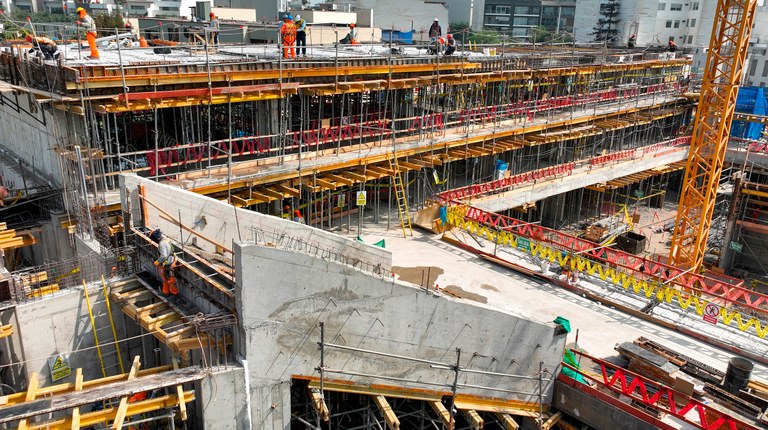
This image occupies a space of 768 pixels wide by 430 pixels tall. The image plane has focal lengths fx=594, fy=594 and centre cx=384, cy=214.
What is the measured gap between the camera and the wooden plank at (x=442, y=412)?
12805 mm

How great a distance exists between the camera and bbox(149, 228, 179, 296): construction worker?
41.4 ft

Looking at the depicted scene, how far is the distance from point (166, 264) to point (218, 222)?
1959 mm

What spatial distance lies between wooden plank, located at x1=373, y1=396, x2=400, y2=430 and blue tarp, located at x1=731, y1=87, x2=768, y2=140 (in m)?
39.3

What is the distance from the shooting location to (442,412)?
42.5 feet

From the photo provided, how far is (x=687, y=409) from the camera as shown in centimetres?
1267

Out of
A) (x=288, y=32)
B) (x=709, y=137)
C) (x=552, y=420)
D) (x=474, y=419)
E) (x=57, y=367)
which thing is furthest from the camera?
(x=709, y=137)

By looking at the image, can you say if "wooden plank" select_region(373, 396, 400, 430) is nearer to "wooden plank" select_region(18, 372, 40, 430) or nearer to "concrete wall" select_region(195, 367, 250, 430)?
"concrete wall" select_region(195, 367, 250, 430)

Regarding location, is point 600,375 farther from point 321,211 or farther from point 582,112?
point 582,112

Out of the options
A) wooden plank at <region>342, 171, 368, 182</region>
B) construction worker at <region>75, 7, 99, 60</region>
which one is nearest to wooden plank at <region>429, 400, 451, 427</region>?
wooden plank at <region>342, 171, 368, 182</region>

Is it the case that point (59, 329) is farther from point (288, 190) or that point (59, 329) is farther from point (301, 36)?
point (301, 36)

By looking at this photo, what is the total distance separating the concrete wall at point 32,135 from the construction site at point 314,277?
153mm

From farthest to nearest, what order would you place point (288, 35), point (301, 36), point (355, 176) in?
point (301, 36) < point (288, 35) < point (355, 176)

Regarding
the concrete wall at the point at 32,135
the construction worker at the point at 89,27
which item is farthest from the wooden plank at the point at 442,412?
the construction worker at the point at 89,27

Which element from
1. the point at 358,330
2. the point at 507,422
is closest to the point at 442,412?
the point at 507,422
